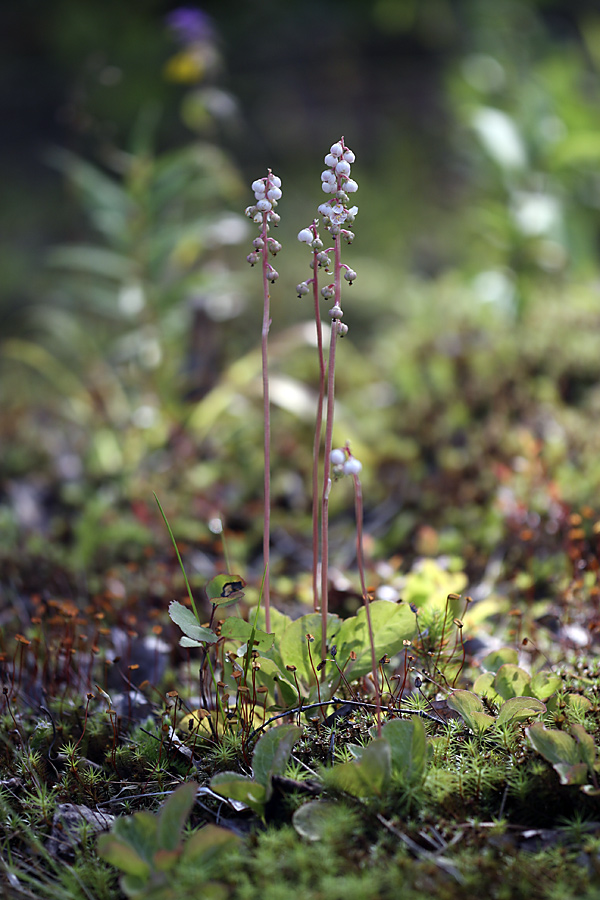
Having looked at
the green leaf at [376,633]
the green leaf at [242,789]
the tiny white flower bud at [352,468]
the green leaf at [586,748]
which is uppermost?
the tiny white flower bud at [352,468]

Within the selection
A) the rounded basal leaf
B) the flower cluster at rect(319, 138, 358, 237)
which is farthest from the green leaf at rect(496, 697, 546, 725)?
the flower cluster at rect(319, 138, 358, 237)

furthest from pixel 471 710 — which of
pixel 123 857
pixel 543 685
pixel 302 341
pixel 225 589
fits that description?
pixel 302 341

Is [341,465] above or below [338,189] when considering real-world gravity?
below

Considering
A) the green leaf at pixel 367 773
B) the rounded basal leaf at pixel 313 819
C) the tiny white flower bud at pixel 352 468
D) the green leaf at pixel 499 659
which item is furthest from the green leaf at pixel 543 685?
the tiny white flower bud at pixel 352 468

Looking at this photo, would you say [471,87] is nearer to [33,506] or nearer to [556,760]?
[33,506]

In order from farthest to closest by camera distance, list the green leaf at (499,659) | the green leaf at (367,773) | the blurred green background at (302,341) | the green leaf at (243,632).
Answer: the blurred green background at (302,341), the green leaf at (499,659), the green leaf at (243,632), the green leaf at (367,773)

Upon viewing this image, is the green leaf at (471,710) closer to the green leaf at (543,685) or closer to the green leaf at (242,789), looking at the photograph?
the green leaf at (543,685)

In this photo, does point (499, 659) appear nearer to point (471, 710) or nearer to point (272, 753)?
point (471, 710)

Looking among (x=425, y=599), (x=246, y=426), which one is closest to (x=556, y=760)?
(x=425, y=599)
